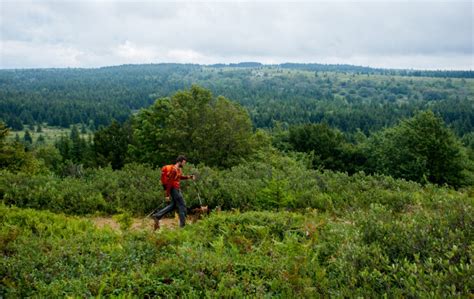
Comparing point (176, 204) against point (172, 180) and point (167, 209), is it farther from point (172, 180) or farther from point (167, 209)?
point (172, 180)

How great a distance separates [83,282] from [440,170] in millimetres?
36462

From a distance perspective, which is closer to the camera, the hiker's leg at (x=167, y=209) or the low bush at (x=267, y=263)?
the low bush at (x=267, y=263)

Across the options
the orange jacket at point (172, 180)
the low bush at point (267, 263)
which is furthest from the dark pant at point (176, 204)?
the low bush at point (267, 263)

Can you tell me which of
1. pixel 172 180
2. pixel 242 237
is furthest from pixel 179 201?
pixel 242 237

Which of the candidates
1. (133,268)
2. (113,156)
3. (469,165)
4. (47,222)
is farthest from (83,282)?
(113,156)

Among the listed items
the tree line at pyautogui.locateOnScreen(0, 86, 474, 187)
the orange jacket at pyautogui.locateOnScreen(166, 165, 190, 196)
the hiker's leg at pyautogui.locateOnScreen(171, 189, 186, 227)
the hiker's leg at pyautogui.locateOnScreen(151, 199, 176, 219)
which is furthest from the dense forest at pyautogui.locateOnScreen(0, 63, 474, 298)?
the tree line at pyautogui.locateOnScreen(0, 86, 474, 187)

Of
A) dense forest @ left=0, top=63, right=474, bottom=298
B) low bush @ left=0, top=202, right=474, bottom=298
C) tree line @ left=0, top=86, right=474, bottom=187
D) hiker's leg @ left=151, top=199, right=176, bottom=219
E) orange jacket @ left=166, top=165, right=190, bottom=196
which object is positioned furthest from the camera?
tree line @ left=0, top=86, right=474, bottom=187

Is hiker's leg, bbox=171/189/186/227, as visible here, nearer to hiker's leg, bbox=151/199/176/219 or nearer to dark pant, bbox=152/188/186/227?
dark pant, bbox=152/188/186/227

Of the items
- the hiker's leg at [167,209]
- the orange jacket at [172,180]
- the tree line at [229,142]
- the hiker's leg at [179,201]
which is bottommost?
the tree line at [229,142]

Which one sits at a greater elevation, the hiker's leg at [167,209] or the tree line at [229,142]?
the hiker's leg at [167,209]

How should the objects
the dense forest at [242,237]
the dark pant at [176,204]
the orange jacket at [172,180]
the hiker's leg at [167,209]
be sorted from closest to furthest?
the dense forest at [242,237] < the dark pant at [176,204] < the hiker's leg at [167,209] < the orange jacket at [172,180]

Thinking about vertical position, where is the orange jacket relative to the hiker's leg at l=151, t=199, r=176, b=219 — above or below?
above

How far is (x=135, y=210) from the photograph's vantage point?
467 inches

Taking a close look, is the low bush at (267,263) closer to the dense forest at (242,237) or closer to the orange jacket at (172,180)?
the dense forest at (242,237)
